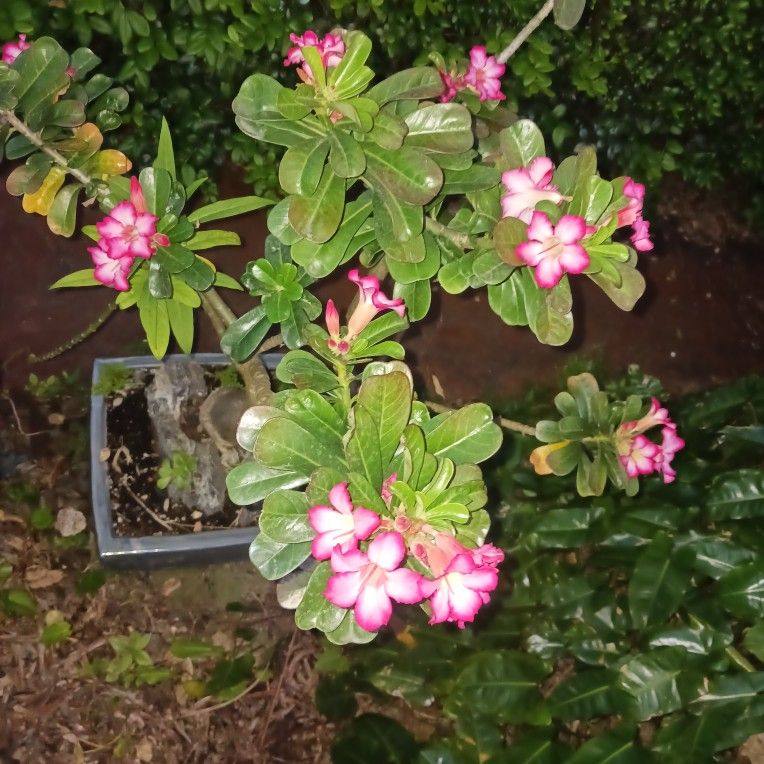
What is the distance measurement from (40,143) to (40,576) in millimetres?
1307

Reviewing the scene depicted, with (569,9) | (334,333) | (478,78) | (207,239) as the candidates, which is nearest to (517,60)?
(478,78)

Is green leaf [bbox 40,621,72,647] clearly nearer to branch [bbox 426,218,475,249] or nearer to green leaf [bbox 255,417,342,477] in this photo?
green leaf [bbox 255,417,342,477]

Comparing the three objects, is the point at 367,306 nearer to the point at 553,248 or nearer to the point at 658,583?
the point at 553,248

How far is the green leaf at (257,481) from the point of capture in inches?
36.2

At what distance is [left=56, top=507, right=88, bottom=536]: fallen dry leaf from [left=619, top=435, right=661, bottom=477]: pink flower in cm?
145

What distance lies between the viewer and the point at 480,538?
0.87m

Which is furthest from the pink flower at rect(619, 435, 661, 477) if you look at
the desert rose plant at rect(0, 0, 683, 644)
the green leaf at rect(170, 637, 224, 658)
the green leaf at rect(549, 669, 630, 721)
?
the green leaf at rect(170, 637, 224, 658)

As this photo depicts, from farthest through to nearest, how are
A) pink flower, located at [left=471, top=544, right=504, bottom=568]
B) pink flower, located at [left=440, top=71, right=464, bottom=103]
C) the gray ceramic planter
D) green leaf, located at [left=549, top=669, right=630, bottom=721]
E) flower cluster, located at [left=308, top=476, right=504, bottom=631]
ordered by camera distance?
green leaf, located at [left=549, top=669, right=630, bottom=721]
the gray ceramic planter
pink flower, located at [left=440, top=71, right=464, bottom=103]
pink flower, located at [left=471, top=544, right=504, bottom=568]
flower cluster, located at [left=308, top=476, right=504, bottom=631]

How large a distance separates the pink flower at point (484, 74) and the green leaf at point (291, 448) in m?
0.67

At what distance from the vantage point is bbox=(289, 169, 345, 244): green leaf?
0.91 meters

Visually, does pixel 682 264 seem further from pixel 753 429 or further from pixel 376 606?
pixel 376 606

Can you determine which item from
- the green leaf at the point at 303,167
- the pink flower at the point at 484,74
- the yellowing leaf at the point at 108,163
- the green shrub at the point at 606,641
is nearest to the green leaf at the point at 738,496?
the green shrub at the point at 606,641

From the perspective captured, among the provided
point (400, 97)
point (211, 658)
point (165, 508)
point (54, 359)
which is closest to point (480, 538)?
point (400, 97)

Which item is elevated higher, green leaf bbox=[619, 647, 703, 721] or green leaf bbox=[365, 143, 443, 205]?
green leaf bbox=[365, 143, 443, 205]
